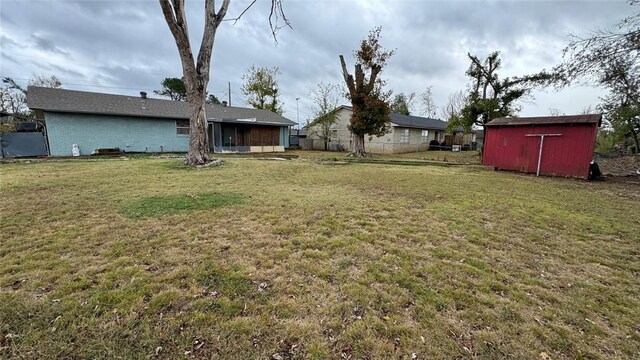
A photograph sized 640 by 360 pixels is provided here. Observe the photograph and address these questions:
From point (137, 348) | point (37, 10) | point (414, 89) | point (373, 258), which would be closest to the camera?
point (137, 348)

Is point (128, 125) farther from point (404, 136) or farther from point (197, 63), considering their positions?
point (404, 136)

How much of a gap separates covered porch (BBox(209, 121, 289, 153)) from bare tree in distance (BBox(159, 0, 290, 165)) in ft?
30.5

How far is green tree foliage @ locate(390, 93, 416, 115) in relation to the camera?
44781mm

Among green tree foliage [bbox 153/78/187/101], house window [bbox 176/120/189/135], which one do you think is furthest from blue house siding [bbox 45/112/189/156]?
green tree foliage [bbox 153/78/187/101]

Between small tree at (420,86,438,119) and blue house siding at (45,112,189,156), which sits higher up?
small tree at (420,86,438,119)

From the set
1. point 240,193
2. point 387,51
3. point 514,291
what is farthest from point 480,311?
point 387,51

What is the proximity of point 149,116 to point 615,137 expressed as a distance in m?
36.2

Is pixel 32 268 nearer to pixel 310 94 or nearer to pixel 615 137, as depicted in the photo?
pixel 310 94

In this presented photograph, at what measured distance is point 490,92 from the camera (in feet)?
68.5

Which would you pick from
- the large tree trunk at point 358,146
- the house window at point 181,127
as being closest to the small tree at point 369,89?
the large tree trunk at point 358,146

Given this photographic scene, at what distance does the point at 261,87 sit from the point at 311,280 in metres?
33.9

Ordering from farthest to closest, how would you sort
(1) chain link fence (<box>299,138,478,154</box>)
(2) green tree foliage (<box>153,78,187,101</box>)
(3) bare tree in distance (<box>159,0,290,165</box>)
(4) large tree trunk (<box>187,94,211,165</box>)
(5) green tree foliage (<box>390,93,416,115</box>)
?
(5) green tree foliage (<box>390,93,416,115</box>) → (2) green tree foliage (<box>153,78,187,101</box>) → (1) chain link fence (<box>299,138,478,154</box>) → (4) large tree trunk (<box>187,94,211,165</box>) → (3) bare tree in distance (<box>159,0,290,165</box>)

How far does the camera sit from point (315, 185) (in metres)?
7.95

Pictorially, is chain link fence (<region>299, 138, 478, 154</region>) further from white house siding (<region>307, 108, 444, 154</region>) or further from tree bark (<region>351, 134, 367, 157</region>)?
tree bark (<region>351, 134, 367, 157</region>)
